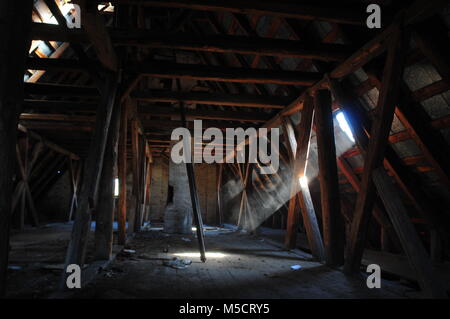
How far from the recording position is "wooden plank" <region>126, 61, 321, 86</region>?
4.95 meters

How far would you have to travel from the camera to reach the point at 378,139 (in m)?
3.44

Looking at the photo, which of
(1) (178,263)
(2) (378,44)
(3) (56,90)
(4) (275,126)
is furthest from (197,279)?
(3) (56,90)

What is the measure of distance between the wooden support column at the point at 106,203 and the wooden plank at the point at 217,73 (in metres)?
1.20

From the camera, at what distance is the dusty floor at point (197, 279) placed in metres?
3.03

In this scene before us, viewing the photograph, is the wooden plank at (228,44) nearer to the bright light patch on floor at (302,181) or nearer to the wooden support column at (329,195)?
the wooden support column at (329,195)

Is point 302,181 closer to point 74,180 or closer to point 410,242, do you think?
point 410,242

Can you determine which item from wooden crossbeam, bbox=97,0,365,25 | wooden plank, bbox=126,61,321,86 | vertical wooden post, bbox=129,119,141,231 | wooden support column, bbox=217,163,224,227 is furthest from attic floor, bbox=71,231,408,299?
wooden support column, bbox=217,163,224,227

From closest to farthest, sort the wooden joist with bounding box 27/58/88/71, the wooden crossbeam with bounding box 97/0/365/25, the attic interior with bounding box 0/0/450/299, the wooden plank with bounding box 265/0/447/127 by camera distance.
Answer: the wooden plank with bounding box 265/0/447/127, the attic interior with bounding box 0/0/450/299, the wooden crossbeam with bounding box 97/0/365/25, the wooden joist with bounding box 27/58/88/71

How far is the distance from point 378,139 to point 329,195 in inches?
54.6

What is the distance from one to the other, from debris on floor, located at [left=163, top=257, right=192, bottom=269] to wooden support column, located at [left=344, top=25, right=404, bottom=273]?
2.29 meters

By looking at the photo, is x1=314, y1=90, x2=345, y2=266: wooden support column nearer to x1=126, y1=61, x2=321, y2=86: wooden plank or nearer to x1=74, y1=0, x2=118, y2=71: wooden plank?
x1=126, y1=61, x2=321, y2=86: wooden plank

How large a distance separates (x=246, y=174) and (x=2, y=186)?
8.54 m

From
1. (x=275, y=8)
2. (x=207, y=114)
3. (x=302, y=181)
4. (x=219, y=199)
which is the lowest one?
(x=219, y=199)

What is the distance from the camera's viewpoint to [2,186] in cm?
159
